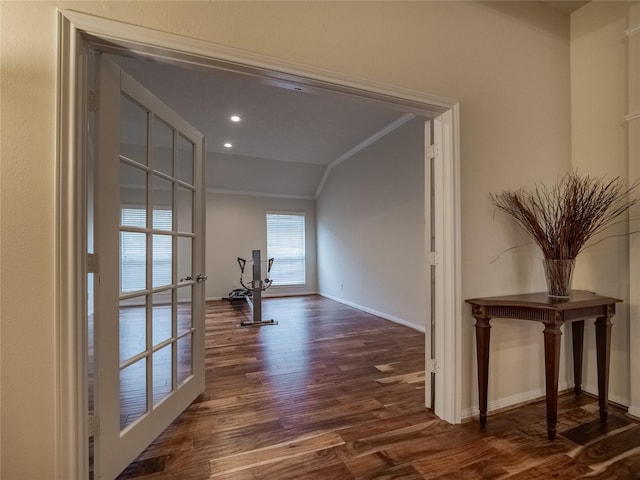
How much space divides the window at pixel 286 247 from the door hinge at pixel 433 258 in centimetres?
526

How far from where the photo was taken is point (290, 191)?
22.9 feet

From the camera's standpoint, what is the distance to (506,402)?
208cm

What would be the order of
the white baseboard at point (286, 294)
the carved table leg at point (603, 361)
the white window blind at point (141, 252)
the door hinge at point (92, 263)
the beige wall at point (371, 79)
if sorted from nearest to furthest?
1. the beige wall at point (371, 79)
2. the door hinge at point (92, 263)
3. the white window blind at point (141, 252)
4. the carved table leg at point (603, 361)
5. the white baseboard at point (286, 294)

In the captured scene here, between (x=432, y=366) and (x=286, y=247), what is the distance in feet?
17.7

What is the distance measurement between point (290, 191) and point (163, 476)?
19.6 feet

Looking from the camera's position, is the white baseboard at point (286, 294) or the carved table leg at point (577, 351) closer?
the carved table leg at point (577, 351)

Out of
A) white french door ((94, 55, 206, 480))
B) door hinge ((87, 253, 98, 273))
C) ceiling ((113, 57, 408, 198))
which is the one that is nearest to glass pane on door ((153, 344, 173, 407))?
white french door ((94, 55, 206, 480))

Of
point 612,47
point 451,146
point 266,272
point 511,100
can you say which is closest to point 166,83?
point 451,146

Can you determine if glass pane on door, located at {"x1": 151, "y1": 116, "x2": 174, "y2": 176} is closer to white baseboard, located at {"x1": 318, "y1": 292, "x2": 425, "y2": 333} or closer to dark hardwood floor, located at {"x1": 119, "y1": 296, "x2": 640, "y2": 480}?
dark hardwood floor, located at {"x1": 119, "y1": 296, "x2": 640, "y2": 480}

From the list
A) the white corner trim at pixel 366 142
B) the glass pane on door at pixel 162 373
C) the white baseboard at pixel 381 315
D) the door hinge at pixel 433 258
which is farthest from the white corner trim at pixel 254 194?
the door hinge at pixel 433 258

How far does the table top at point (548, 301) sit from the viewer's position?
171cm

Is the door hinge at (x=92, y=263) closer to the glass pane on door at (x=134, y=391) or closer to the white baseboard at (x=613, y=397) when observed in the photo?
the glass pane on door at (x=134, y=391)

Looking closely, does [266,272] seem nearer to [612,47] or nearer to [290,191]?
[290,191]

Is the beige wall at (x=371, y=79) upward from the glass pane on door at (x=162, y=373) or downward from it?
upward
